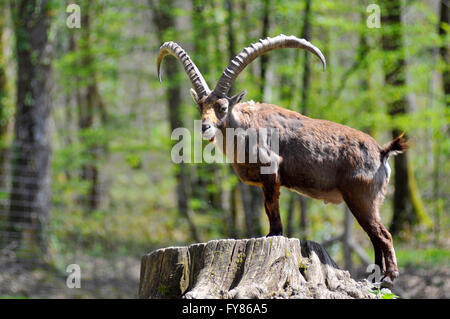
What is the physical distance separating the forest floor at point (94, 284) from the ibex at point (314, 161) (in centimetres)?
481

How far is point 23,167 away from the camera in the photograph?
39.0ft

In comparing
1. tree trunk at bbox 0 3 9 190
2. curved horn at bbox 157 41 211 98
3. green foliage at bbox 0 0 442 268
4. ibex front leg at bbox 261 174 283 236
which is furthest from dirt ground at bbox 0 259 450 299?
curved horn at bbox 157 41 211 98

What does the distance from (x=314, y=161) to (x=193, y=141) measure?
9458mm

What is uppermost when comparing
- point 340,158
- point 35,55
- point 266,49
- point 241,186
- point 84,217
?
point 35,55

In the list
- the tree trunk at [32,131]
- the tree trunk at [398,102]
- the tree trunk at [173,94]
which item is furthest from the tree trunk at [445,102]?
the tree trunk at [32,131]

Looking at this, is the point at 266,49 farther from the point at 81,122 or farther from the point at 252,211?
the point at 81,122

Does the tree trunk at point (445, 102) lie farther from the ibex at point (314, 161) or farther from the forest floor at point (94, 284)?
the ibex at point (314, 161)

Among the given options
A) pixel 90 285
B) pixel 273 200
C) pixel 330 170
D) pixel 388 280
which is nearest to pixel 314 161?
pixel 330 170

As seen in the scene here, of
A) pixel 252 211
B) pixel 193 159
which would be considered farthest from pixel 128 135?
pixel 252 211

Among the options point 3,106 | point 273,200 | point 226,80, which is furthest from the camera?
point 3,106

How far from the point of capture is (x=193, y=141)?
14945 mm

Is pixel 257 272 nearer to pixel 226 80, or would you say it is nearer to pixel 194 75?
pixel 226 80

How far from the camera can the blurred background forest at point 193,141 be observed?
11.6 metres
